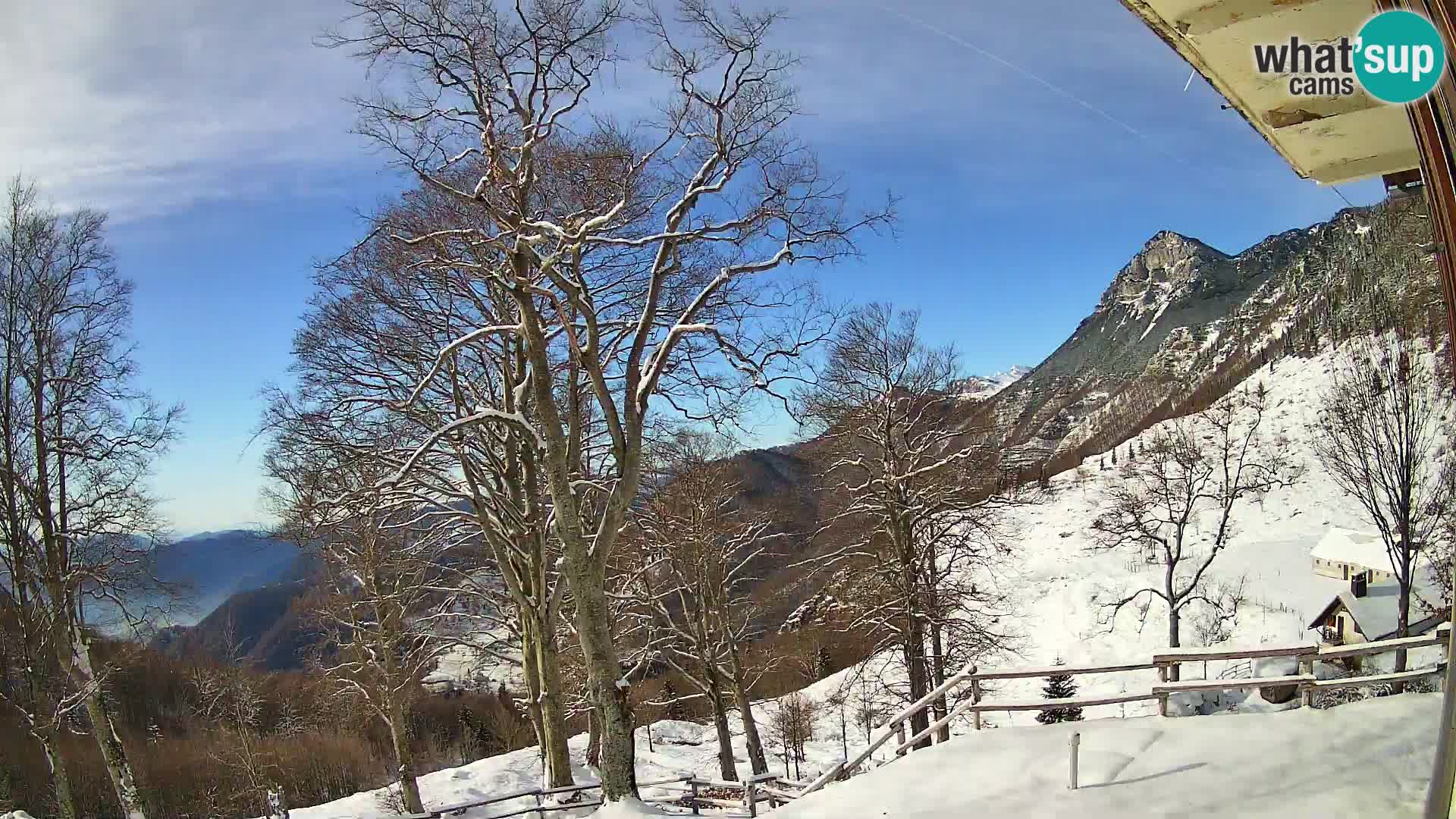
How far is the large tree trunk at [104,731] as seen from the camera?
1105cm

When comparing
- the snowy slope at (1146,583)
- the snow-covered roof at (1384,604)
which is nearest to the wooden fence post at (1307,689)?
the snowy slope at (1146,583)

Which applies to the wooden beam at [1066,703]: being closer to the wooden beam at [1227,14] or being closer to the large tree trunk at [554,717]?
the wooden beam at [1227,14]

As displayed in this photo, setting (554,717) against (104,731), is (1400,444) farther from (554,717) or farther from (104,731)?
(104,731)

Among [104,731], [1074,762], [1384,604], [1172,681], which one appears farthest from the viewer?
[1384,604]

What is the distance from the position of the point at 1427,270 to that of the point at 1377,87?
20.7 metres

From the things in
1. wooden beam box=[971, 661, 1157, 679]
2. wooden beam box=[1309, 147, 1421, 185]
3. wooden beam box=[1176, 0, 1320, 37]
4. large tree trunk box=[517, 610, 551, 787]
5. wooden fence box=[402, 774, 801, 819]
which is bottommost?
wooden fence box=[402, 774, 801, 819]

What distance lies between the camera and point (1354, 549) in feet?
87.2

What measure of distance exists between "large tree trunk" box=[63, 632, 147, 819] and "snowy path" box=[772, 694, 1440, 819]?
34.6ft

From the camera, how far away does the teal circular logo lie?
2.90 meters

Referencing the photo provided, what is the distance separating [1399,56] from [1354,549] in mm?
31452

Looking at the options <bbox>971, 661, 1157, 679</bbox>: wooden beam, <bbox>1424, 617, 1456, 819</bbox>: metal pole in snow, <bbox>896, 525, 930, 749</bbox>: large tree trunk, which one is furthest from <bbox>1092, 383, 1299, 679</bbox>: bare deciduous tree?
<bbox>896, 525, 930, 749</bbox>: large tree trunk

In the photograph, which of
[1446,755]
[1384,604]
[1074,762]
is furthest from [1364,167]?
[1384,604]

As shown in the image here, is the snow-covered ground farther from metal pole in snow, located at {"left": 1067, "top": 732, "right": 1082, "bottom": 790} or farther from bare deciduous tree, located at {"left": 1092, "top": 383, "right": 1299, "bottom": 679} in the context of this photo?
bare deciduous tree, located at {"left": 1092, "top": 383, "right": 1299, "bottom": 679}

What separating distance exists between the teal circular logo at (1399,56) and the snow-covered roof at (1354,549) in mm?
27548
